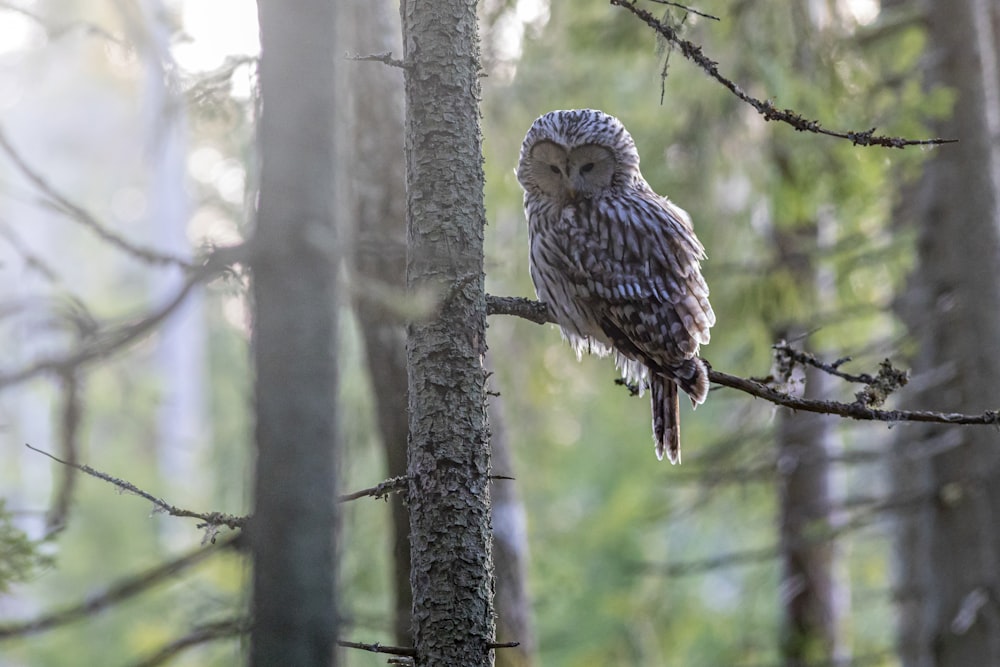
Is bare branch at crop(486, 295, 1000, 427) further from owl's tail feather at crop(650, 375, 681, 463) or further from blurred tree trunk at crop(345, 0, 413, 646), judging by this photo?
blurred tree trunk at crop(345, 0, 413, 646)

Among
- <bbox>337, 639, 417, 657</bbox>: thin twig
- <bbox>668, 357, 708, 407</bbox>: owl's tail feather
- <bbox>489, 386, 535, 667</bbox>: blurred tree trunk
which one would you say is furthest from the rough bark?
<bbox>337, 639, 417, 657</bbox>: thin twig

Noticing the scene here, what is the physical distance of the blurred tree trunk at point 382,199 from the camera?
555cm

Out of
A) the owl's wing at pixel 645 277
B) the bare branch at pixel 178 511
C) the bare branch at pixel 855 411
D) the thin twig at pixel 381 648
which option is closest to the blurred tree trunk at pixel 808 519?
the owl's wing at pixel 645 277

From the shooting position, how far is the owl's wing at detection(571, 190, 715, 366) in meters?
4.17

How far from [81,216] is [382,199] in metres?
2.90

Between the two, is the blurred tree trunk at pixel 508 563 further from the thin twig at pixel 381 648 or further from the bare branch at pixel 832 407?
the thin twig at pixel 381 648

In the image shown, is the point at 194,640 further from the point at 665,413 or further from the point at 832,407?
the point at 832,407

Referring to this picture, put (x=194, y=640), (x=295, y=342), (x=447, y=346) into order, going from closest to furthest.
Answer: (x=295, y=342), (x=447, y=346), (x=194, y=640)

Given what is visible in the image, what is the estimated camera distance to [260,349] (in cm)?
179

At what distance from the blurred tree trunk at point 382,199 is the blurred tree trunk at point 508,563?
0.58 metres

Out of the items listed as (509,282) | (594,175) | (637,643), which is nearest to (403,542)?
(594,175)

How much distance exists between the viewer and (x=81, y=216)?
286cm

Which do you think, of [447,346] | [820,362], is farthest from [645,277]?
[447,346]

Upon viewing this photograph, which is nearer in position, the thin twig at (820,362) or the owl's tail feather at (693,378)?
the thin twig at (820,362)
